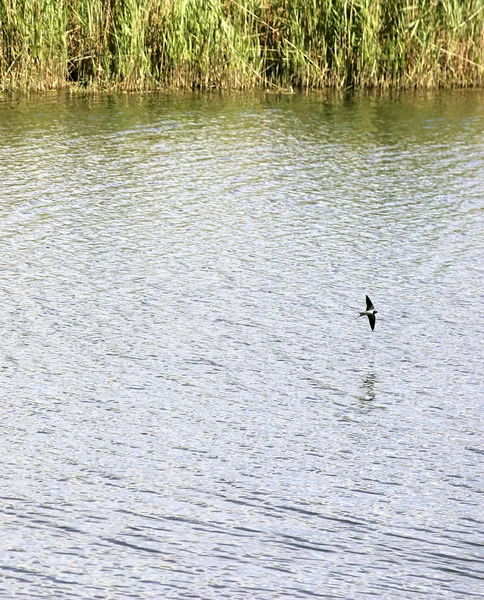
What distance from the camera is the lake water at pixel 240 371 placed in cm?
362

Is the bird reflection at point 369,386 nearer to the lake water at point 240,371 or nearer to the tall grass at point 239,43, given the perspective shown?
the lake water at point 240,371

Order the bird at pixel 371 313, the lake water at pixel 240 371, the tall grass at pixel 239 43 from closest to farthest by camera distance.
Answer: the lake water at pixel 240 371
the bird at pixel 371 313
the tall grass at pixel 239 43

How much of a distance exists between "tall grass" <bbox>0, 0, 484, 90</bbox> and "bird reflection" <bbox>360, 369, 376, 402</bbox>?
24.7 feet

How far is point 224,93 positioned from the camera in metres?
12.5

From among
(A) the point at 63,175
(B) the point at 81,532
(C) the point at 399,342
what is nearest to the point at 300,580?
Answer: (B) the point at 81,532

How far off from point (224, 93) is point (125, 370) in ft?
25.3

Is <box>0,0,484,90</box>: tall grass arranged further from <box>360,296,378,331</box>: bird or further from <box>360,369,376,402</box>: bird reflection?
<box>360,369,376,402</box>: bird reflection

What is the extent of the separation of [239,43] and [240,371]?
7683 millimetres

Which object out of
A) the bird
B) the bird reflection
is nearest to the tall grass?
the bird

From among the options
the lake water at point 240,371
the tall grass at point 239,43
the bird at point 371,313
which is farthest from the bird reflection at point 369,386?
the tall grass at point 239,43

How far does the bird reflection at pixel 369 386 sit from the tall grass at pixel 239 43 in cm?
753

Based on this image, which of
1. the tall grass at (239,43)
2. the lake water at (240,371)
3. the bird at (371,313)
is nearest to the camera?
the lake water at (240,371)

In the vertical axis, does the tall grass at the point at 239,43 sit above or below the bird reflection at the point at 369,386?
above

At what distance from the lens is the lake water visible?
362 cm
